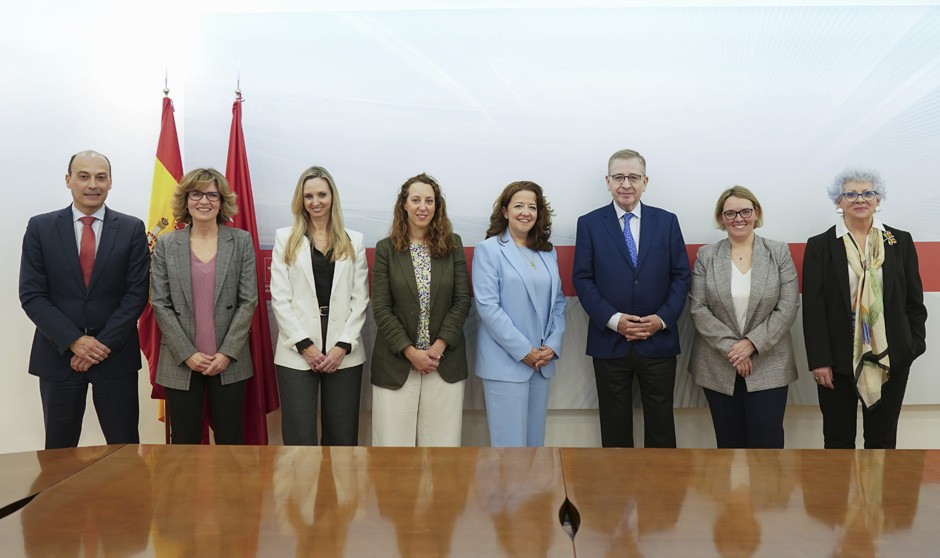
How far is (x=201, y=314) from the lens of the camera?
3391 millimetres

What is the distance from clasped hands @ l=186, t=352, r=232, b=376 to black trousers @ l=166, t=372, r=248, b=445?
7 centimetres

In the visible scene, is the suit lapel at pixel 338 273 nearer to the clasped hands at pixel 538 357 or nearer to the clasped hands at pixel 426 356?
the clasped hands at pixel 426 356

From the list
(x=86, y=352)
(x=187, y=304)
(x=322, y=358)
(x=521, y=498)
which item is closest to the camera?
(x=521, y=498)

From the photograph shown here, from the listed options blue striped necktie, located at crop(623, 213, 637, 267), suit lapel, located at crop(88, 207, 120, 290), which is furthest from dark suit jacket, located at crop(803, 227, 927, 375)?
suit lapel, located at crop(88, 207, 120, 290)

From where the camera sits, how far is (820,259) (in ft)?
11.7

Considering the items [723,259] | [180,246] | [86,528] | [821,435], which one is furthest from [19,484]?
[821,435]

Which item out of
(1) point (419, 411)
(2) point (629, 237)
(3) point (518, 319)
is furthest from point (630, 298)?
(1) point (419, 411)

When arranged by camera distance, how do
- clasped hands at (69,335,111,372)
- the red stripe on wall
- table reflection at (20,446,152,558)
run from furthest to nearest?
1. the red stripe on wall
2. clasped hands at (69,335,111,372)
3. table reflection at (20,446,152,558)

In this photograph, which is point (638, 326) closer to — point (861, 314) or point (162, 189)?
point (861, 314)

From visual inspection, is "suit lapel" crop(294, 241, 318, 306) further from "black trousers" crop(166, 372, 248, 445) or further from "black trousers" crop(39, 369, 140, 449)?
"black trousers" crop(39, 369, 140, 449)

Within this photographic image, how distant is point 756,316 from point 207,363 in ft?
9.16

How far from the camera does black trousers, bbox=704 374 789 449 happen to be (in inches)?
139

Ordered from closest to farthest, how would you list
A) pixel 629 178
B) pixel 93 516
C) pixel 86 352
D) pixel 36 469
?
pixel 93 516, pixel 36 469, pixel 86 352, pixel 629 178

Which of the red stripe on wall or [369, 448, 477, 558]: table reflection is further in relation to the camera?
the red stripe on wall
